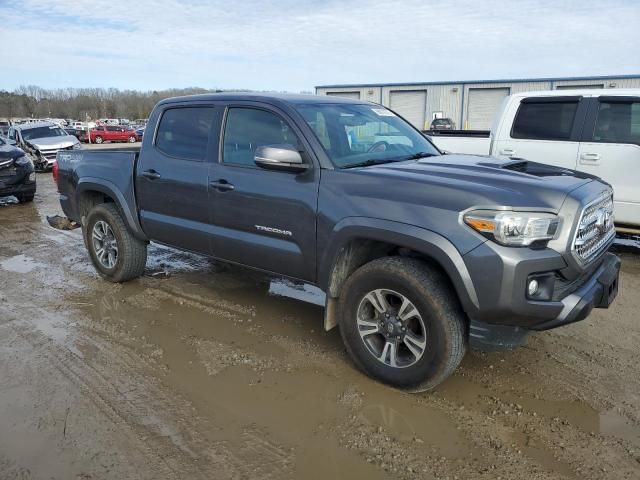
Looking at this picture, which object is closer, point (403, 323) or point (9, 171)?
point (403, 323)

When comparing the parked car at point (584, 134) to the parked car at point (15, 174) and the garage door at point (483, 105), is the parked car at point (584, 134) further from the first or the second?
the garage door at point (483, 105)

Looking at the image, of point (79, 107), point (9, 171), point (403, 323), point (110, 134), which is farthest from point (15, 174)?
point (79, 107)

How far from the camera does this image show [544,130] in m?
6.86

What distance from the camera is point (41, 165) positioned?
17.8 metres

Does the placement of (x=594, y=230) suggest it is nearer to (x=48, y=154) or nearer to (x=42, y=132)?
(x=48, y=154)

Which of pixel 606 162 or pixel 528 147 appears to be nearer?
pixel 606 162

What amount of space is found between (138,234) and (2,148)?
26.6 ft

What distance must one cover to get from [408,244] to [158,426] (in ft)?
6.02

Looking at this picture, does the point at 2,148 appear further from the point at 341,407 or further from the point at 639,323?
the point at 639,323

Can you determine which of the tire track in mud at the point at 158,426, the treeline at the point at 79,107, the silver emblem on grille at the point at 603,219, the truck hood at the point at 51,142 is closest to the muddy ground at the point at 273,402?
the tire track in mud at the point at 158,426

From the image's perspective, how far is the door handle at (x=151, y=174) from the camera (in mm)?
4801

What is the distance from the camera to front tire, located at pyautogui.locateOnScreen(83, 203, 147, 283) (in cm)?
542

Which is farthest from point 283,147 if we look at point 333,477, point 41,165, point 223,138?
point 41,165

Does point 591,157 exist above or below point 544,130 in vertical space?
below
